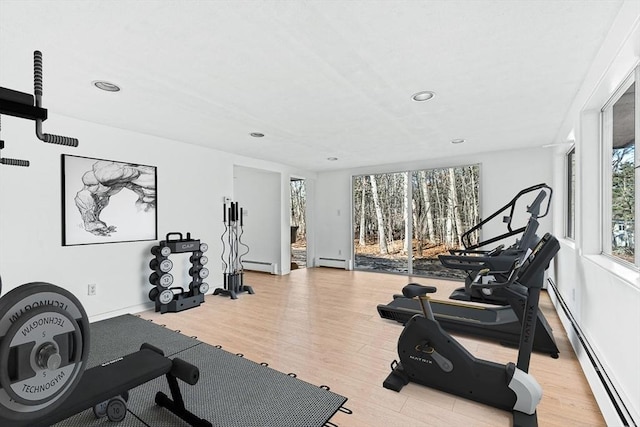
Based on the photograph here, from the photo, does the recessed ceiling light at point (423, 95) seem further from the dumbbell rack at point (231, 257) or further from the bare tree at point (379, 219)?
the bare tree at point (379, 219)

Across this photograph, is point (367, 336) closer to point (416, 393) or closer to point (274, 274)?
point (416, 393)

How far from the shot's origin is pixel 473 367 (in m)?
2.05

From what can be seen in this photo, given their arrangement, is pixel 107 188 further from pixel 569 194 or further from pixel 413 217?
pixel 569 194

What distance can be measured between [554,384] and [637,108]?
191cm

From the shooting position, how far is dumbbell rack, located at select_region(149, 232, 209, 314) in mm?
4020

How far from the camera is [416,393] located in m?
2.18

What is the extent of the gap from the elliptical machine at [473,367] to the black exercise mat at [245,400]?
1.87 ft

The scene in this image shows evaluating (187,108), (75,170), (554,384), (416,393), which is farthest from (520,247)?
(75,170)

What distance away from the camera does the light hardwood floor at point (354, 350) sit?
6.41 feet

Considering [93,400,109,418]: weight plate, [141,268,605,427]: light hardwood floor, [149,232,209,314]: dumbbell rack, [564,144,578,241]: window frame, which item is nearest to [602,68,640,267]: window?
[141,268,605,427]: light hardwood floor

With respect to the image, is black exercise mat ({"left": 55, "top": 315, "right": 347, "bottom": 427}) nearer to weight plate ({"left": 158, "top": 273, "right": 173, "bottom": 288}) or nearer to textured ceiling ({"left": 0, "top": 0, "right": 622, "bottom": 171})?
weight plate ({"left": 158, "top": 273, "right": 173, "bottom": 288})

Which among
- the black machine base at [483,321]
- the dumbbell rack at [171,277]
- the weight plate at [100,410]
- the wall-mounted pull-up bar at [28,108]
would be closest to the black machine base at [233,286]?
the dumbbell rack at [171,277]

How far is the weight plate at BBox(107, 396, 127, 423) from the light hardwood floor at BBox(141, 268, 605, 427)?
1.03 m

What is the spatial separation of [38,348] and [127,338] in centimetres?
229
